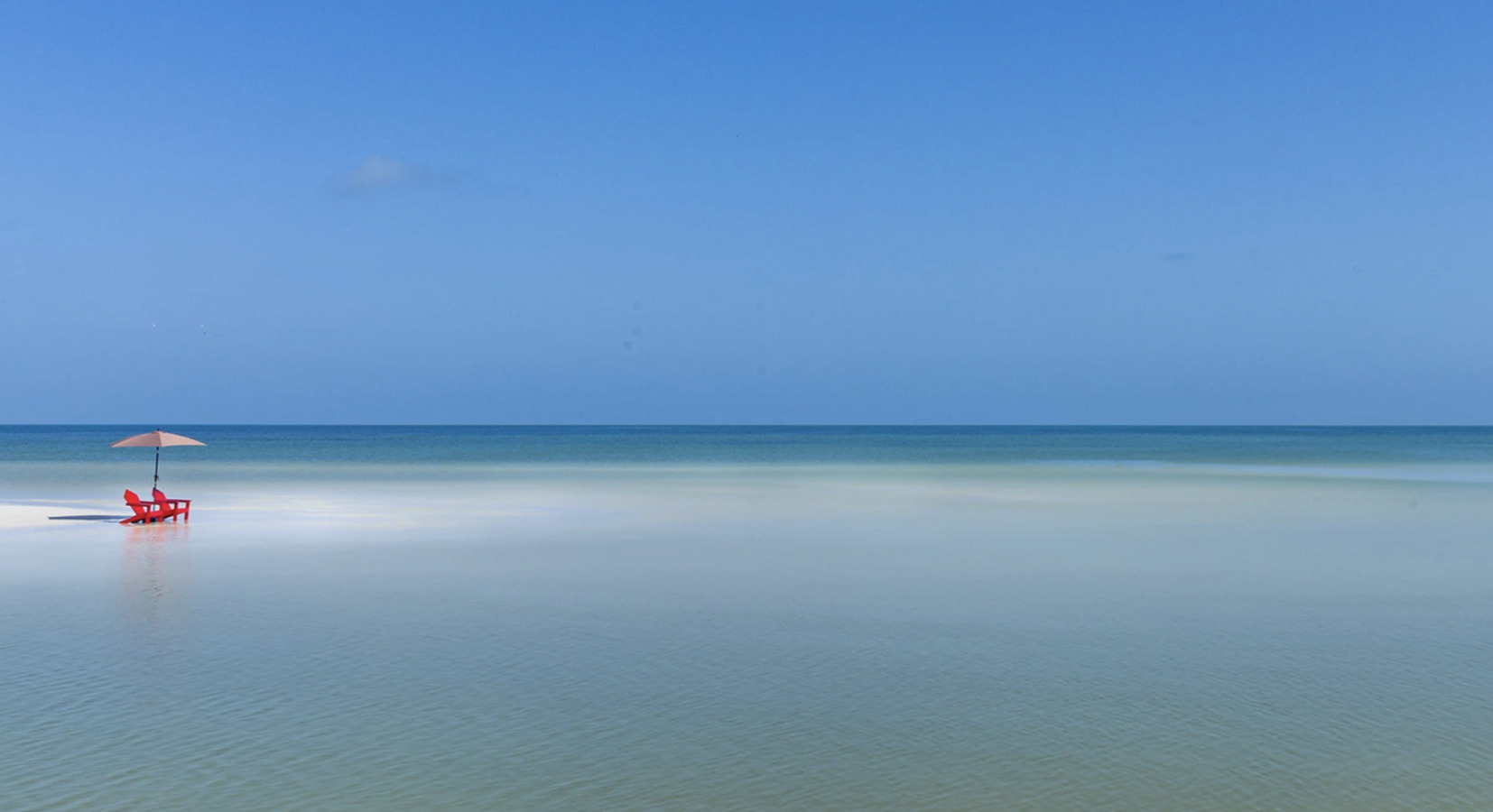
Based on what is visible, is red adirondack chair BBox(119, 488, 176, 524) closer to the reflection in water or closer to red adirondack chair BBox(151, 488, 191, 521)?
red adirondack chair BBox(151, 488, 191, 521)

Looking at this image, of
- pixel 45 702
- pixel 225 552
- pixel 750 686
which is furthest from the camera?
pixel 225 552

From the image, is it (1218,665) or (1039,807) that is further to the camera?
(1218,665)

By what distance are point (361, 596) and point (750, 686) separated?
6.14 m

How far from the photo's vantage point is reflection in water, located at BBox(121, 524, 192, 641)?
12227 millimetres

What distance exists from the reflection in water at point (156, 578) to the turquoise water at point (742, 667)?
100mm

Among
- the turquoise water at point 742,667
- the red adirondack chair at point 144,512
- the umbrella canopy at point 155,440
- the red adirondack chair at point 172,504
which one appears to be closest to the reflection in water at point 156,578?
the turquoise water at point 742,667

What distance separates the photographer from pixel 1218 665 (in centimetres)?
1036

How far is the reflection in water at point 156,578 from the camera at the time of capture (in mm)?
12227

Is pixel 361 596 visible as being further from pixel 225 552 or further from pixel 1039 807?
pixel 1039 807

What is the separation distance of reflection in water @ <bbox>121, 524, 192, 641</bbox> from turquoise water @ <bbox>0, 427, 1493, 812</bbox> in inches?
3.9

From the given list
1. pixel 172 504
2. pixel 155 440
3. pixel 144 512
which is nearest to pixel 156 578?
pixel 144 512

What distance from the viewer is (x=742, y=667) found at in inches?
406

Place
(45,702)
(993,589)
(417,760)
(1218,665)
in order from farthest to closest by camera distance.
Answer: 1. (993,589)
2. (1218,665)
3. (45,702)
4. (417,760)

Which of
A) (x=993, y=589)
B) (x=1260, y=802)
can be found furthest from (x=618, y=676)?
(x=993, y=589)
